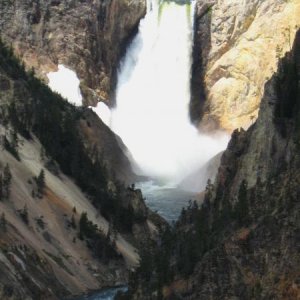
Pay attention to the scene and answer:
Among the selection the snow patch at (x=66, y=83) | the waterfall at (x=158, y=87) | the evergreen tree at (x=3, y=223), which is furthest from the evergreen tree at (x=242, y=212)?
the waterfall at (x=158, y=87)

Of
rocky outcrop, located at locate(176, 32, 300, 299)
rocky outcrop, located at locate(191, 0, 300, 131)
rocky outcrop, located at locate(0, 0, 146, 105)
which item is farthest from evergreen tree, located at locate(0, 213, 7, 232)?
rocky outcrop, located at locate(191, 0, 300, 131)

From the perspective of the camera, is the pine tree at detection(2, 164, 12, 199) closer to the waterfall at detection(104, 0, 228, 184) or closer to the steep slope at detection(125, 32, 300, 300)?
the steep slope at detection(125, 32, 300, 300)

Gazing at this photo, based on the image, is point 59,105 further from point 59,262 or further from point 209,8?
point 209,8

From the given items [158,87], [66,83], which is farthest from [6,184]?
[158,87]

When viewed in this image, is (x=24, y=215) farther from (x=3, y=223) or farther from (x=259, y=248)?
(x=259, y=248)

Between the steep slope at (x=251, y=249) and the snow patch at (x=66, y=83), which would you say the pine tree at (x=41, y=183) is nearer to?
the steep slope at (x=251, y=249)

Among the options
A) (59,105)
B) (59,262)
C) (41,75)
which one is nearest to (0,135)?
(59,262)

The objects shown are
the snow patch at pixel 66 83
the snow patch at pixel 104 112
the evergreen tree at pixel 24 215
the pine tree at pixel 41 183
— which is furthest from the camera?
the snow patch at pixel 104 112
